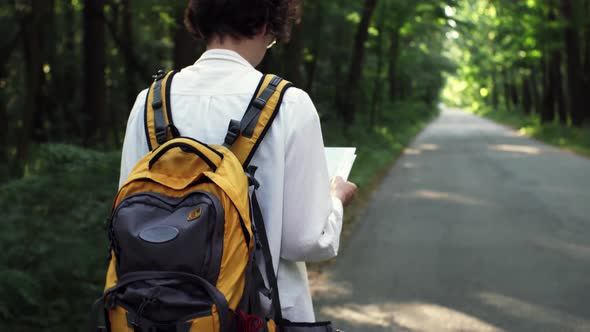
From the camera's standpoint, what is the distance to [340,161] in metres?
2.45

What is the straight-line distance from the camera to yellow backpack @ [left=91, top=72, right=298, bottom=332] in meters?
1.75

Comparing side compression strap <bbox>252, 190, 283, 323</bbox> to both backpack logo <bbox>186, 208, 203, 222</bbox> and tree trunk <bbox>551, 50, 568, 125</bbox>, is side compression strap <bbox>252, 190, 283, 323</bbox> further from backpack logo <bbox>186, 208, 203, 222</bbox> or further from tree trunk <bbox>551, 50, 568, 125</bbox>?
tree trunk <bbox>551, 50, 568, 125</bbox>

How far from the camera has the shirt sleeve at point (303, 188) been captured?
1.95m

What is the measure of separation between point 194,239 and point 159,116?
0.42m

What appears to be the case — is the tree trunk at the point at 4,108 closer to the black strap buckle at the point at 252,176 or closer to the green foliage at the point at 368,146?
the green foliage at the point at 368,146

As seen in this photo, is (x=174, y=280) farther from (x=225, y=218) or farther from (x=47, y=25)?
(x=47, y=25)

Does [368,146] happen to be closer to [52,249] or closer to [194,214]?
[52,249]

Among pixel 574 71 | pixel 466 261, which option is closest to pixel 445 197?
pixel 466 261

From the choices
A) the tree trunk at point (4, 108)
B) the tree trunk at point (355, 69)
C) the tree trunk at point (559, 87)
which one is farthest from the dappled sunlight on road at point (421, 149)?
the tree trunk at point (4, 108)

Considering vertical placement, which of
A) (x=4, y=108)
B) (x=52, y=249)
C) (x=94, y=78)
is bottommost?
(x=52, y=249)

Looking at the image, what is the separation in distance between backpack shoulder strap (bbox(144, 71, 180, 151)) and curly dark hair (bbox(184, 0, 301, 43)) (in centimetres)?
19

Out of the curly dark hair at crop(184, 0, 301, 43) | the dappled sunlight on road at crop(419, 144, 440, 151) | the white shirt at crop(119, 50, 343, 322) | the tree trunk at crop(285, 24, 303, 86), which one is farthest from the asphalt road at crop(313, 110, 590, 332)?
the dappled sunlight on road at crop(419, 144, 440, 151)

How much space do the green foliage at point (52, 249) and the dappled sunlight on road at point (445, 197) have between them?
20.4 ft

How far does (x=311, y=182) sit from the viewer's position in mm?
1963
